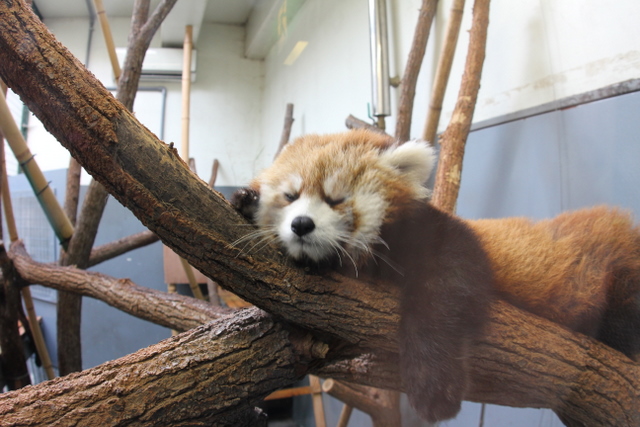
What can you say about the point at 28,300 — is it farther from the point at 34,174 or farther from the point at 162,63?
the point at 162,63

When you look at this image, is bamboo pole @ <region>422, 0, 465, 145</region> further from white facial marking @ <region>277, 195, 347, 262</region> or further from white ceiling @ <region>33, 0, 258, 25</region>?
white facial marking @ <region>277, 195, 347, 262</region>

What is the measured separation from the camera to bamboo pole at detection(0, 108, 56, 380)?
283 centimetres

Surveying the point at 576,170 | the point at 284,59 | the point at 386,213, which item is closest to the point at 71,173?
the point at 284,59

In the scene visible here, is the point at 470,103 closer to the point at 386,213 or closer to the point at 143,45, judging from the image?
the point at 386,213

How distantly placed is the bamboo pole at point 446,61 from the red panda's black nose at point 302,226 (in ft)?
5.01

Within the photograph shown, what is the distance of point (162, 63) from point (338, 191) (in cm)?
158

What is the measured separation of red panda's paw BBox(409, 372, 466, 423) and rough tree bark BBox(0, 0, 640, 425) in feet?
0.27

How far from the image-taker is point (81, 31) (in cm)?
187

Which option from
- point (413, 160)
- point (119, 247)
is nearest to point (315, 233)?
point (413, 160)

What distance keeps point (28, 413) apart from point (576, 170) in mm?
1898

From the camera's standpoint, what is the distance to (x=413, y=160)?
148 centimetres

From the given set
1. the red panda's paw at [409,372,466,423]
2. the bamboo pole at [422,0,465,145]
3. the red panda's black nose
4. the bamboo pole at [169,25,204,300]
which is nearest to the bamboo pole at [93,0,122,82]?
the bamboo pole at [169,25,204,300]

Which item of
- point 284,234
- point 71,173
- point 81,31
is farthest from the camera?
point 71,173

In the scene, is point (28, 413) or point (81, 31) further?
point (81, 31)
